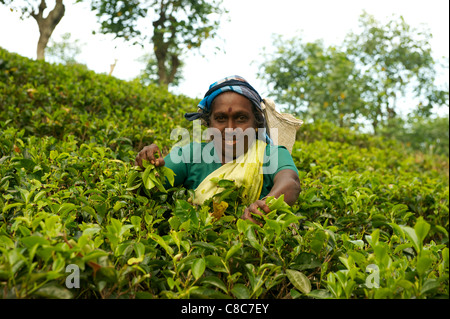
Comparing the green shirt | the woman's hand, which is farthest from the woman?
the woman's hand

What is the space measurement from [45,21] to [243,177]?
490 inches

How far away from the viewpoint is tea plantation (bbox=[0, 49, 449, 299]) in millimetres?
1106

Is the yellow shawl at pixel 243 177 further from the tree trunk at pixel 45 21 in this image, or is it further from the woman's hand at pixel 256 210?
the tree trunk at pixel 45 21

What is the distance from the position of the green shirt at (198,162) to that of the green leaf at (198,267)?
1.02m

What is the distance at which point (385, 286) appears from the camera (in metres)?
1.18

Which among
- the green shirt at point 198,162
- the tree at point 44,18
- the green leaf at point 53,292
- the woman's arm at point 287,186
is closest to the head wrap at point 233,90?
the green shirt at point 198,162

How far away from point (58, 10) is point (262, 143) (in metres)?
12.3

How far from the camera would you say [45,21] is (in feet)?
39.0

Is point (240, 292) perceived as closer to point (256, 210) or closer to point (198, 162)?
point (256, 210)

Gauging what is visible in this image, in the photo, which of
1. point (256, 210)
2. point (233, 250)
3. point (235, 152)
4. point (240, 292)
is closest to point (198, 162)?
point (235, 152)

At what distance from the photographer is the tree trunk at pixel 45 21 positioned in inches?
463

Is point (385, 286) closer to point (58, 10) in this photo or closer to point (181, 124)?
point (181, 124)

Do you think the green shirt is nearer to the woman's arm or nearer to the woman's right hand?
the woman's arm

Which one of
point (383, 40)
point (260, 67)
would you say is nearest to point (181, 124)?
point (260, 67)
